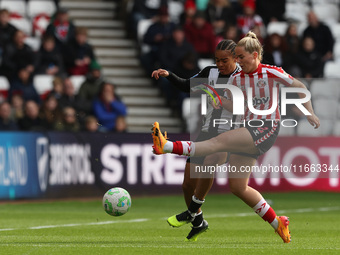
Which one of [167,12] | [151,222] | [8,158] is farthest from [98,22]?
[151,222]

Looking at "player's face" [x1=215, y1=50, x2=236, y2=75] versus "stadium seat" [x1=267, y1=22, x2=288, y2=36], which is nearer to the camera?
"player's face" [x1=215, y1=50, x2=236, y2=75]

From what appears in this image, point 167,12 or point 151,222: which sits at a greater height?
point 167,12

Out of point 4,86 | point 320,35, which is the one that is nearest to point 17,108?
point 4,86

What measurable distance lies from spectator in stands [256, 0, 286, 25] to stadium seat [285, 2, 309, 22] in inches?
19.8

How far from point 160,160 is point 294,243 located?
7.62 m

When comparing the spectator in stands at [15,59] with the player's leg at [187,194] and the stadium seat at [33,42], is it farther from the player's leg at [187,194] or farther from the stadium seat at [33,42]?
the player's leg at [187,194]

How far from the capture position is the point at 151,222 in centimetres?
1253

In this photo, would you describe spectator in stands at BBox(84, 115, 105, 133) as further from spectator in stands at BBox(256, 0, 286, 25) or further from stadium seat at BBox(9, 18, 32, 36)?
spectator in stands at BBox(256, 0, 286, 25)

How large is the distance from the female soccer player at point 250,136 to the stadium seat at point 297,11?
13206 millimetres

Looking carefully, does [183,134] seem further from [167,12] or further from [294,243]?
[294,243]

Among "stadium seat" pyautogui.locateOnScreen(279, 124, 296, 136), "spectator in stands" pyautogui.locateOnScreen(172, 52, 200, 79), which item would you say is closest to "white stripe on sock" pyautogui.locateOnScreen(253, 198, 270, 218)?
"stadium seat" pyautogui.locateOnScreen(279, 124, 296, 136)

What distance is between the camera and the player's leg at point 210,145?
9.22 m

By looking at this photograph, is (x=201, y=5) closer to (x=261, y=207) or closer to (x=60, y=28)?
(x=60, y=28)

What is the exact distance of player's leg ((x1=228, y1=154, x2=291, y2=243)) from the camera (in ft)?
30.3
